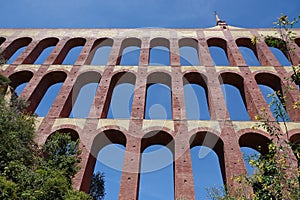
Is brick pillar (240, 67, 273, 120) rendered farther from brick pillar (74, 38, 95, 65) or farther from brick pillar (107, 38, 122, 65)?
brick pillar (74, 38, 95, 65)

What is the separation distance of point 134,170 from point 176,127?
11.0 feet

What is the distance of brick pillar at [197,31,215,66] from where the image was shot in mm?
21219

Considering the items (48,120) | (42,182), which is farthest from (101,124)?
(42,182)

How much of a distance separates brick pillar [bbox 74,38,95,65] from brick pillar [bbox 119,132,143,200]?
771 cm

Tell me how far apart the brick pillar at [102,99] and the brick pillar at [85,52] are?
7.04ft

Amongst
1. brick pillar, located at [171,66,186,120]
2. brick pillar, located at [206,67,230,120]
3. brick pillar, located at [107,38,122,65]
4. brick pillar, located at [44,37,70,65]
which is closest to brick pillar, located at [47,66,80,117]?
brick pillar, located at [44,37,70,65]

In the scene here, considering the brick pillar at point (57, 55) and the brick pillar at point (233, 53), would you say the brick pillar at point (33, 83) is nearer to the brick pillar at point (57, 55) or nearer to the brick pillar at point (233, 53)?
the brick pillar at point (57, 55)

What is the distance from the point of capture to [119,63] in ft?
74.6

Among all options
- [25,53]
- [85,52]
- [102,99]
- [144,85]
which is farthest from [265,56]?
[25,53]

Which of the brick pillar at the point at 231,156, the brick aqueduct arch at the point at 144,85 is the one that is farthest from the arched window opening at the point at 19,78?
the brick pillar at the point at 231,156

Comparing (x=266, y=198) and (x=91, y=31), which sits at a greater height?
(x=91, y=31)

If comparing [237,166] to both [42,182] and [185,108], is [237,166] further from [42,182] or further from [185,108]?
[42,182]

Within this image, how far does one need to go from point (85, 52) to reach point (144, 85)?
6.11 meters

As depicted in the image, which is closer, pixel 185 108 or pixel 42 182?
pixel 42 182
